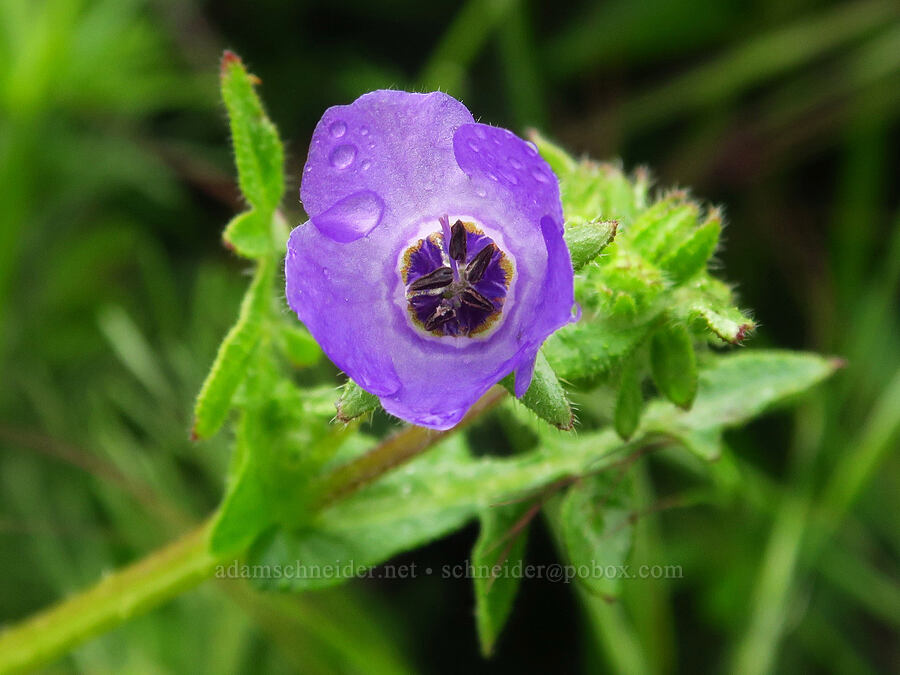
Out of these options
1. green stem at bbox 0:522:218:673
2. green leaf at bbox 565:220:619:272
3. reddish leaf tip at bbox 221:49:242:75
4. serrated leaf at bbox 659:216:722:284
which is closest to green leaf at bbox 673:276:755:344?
serrated leaf at bbox 659:216:722:284

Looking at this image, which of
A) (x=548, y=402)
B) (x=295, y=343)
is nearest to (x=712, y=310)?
(x=548, y=402)

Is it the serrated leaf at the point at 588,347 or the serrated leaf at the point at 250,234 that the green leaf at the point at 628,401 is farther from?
the serrated leaf at the point at 250,234

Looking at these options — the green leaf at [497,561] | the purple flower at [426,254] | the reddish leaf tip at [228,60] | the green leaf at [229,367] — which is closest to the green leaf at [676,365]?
the purple flower at [426,254]

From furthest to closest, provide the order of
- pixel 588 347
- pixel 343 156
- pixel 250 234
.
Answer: pixel 250 234 < pixel 588 347 < pixel 343 156

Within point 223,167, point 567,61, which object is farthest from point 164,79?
point 567,61

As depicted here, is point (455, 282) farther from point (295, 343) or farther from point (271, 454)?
point (271, 454)

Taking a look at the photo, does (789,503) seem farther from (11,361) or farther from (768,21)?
(11,361)
